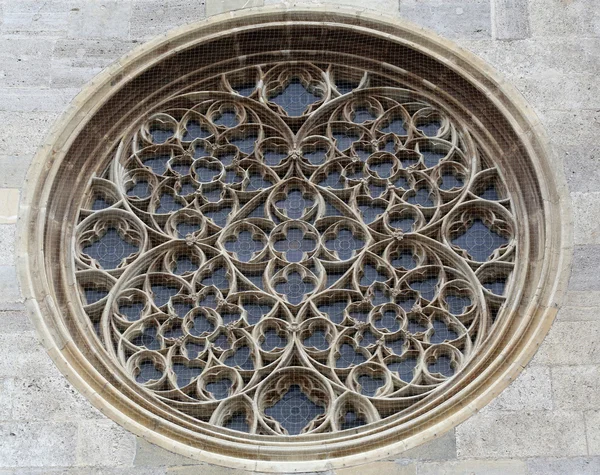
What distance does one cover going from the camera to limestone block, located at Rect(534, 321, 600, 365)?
16391 millimetres

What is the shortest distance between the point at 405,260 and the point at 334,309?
1042mm

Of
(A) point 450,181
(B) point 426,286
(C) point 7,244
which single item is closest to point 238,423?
(B) point 426,286

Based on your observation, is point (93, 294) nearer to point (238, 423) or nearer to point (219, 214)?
point (219, 214)

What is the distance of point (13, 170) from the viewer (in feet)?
59.0

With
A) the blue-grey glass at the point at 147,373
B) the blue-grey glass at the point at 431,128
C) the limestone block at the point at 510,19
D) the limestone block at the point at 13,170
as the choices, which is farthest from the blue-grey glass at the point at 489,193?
the limestone block at the point at 13,170

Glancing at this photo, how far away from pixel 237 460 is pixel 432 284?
3.22 m

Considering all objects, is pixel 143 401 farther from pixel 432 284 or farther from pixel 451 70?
pixel 451 70

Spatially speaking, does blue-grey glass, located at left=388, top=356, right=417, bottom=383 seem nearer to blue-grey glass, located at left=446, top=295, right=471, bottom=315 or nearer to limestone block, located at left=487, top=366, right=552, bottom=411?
blue-grey glass, located at left=446, top=295, right=471, bottom=315

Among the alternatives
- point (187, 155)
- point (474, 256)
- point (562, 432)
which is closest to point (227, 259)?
point (187, 155)

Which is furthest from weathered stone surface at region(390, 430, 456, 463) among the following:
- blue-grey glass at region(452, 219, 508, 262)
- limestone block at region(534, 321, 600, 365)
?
blue-grey glass at region(452, 219, 508, 262)

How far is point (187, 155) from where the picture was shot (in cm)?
1883

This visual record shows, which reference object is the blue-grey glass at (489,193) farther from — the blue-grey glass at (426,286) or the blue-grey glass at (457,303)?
the blue-grey glass at (457,303)

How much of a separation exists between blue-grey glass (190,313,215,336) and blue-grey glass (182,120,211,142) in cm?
247

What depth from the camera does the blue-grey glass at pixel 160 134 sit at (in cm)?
1908
